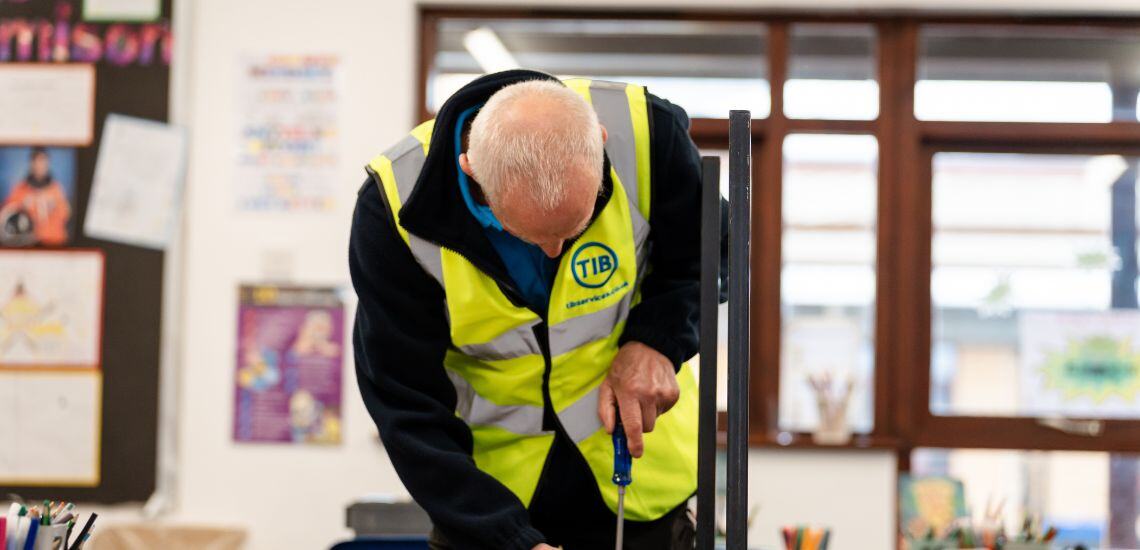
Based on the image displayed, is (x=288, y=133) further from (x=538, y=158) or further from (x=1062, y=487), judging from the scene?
(x=1062, y=487)

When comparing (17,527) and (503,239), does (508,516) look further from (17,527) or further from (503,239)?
(17,527)

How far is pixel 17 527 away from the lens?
134cm

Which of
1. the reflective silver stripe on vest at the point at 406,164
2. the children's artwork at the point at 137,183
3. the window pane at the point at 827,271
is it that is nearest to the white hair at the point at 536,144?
the reflective silver stripe on vest at the point at 406,164

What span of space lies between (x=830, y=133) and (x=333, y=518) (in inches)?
77.2

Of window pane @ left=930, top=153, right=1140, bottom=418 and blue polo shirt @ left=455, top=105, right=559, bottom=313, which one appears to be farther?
window pane @ left=930, top=153, right=1140, bottom=418

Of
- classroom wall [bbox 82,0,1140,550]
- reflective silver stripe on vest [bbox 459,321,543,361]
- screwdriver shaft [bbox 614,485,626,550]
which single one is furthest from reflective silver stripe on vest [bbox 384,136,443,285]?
classroom wall [bbox 82,0,1140,550]

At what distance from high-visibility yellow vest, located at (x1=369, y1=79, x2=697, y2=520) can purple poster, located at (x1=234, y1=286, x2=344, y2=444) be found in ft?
6.56

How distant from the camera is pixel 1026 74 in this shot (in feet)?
11.4

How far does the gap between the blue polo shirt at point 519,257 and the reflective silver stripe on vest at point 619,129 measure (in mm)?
140

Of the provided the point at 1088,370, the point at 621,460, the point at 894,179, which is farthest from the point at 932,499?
the point at 621,460

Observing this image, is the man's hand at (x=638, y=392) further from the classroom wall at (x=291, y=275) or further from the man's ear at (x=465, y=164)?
the classroom wall at (x=291, y=275)

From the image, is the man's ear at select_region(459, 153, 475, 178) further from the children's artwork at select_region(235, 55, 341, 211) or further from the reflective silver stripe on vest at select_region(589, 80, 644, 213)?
the children's artwork at select_region(235, 55, 341, 211)

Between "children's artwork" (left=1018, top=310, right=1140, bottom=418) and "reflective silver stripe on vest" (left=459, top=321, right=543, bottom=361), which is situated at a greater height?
"reflective silver stripe on vest" (left=459, top=321, right=543, bottom=361)

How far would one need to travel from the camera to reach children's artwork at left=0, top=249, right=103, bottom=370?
11.2 ft
